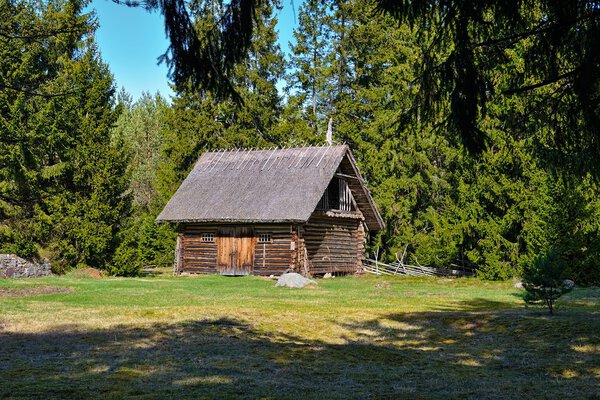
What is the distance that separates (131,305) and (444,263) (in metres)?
21.0

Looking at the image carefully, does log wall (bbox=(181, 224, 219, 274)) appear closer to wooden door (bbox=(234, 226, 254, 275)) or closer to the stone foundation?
wooden door (bbox=(234, 226, 254, 275))

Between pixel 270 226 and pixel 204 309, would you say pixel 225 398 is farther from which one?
pixel 270 226

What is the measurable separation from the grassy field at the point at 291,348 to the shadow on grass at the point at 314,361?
23mm

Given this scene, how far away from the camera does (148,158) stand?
62.3m

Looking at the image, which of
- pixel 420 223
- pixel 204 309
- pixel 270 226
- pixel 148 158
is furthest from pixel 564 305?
pixel 148 158

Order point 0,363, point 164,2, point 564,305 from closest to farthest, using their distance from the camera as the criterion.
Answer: point 164,2 → point 0,363 → point 564,305

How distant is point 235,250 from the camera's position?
32.2m

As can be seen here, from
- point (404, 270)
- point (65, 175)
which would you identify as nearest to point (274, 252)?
point (404, 270)

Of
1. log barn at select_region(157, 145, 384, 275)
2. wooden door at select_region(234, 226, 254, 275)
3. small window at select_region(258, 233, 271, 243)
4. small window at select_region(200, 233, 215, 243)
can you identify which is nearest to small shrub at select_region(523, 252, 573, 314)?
log barn at select_region(157, 145, 384, 275)

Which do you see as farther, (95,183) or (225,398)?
(95,183)

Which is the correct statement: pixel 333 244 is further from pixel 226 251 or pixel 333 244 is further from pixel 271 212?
pixel 226 251

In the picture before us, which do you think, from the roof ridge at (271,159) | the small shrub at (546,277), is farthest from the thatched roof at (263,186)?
the small shrub at (546,277)

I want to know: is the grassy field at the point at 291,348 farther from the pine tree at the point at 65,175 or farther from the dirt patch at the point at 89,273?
the pine tree at the point at 65,175

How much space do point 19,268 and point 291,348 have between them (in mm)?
21553
